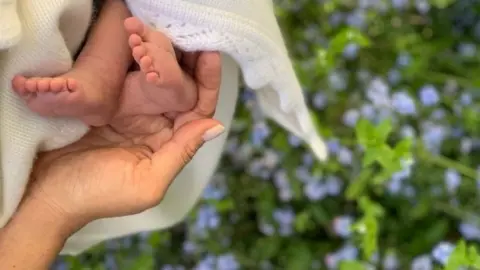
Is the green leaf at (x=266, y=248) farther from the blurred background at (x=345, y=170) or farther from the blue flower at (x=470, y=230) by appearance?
the blue flower at (x=470, y=230)

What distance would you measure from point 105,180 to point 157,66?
11cm

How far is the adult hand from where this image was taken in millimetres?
550

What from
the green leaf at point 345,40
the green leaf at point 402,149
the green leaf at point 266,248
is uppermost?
the green leaf at point 345,40

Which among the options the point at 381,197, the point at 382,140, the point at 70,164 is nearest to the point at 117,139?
the point at 70,164

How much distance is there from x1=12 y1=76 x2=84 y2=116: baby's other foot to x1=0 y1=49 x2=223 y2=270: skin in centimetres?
7

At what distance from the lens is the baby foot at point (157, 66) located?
0.49m

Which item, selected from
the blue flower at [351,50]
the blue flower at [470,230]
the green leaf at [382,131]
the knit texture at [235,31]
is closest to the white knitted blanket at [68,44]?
the knit texture at [235,31]

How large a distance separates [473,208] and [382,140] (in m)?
0.23

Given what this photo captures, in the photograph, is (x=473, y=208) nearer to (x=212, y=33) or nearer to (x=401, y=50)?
(x=401, y=50)

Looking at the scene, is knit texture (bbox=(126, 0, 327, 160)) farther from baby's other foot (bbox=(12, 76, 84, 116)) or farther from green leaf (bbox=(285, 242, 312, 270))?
green leaf (bbox=(285, 242, 312, 270))

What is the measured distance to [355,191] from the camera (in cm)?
80

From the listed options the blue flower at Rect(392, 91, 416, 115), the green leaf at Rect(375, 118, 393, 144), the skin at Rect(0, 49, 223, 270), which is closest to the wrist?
the skin at Rect(0, 49, 223, 270)

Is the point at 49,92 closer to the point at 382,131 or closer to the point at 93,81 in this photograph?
the point at 93,81

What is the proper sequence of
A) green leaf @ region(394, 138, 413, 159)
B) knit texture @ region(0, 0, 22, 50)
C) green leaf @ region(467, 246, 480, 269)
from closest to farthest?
knit texture @ region(0, 0, 22, 50)
green leaf @ region(467, 246, 480, 269)
green leaf @ region(394, 138, 413, 159)
